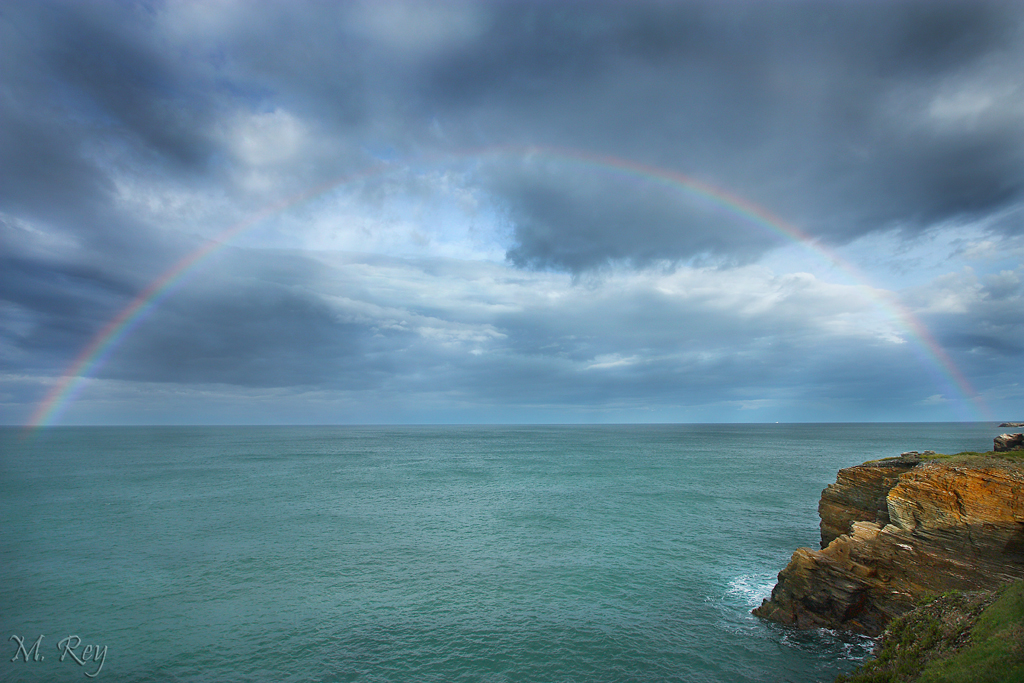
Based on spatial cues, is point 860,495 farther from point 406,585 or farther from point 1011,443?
point 406,585

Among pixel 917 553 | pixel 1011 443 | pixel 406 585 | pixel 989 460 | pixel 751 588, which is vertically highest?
pixel 989 460

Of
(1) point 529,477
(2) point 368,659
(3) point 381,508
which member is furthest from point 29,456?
(2) point 368,659

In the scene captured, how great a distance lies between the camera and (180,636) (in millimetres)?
30891

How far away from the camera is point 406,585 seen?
129ft

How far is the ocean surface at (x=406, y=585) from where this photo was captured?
27.6m

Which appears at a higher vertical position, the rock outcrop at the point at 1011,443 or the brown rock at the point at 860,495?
the rock outcrop at the point at 1011,443

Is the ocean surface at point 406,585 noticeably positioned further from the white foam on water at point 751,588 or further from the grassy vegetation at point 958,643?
the grassy vegetation at point 958,643

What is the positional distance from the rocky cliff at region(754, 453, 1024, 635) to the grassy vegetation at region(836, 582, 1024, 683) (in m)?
5.01

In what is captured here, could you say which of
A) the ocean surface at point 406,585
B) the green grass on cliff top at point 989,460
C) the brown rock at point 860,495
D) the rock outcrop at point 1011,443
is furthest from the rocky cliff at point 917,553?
the rock outcrop at point 1011,443

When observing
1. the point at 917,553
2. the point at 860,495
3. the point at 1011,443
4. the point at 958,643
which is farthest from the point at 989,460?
the point at 1011,443

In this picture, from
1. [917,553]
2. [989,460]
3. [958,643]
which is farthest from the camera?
[989,460]

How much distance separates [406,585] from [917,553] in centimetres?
3733

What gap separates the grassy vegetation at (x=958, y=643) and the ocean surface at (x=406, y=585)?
7001mm

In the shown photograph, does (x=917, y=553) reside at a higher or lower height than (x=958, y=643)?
higher
